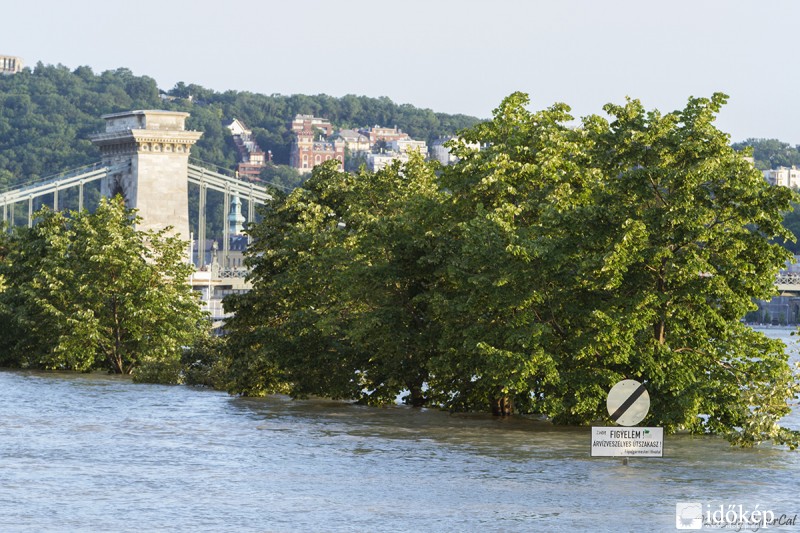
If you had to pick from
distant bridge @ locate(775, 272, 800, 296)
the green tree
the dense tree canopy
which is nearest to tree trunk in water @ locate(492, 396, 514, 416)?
the dense tree canopy

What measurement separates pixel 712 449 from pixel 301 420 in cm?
1190

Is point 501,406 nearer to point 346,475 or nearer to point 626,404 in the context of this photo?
point 346,475

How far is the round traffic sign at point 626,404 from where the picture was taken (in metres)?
26.3

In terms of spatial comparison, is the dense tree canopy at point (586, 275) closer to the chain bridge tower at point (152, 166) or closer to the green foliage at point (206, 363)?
the green foliage at point (206, 363)

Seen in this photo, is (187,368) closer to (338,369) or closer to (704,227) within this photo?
(338,369)

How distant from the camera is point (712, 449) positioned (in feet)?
116

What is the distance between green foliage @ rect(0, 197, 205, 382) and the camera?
6184cm

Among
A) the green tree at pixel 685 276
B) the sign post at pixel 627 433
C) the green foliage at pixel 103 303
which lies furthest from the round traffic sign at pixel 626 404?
the green foliage at pixel 103 303

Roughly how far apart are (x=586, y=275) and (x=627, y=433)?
9916 millimetres

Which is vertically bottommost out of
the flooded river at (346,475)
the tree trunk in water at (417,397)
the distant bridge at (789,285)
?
the flooded river at (346,475)

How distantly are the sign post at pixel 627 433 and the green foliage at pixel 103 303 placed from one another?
35.4 metres

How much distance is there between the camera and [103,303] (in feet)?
205

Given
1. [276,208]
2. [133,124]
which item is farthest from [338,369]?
[133,124]

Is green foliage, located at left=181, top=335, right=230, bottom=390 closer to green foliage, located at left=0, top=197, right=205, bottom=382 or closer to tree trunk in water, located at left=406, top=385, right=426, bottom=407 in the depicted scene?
green foliage, located at left=0, top=197, right=205, bottom=382
